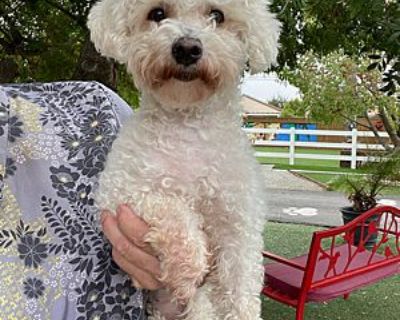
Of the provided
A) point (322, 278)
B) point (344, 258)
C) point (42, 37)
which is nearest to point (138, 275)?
point (322, 278)

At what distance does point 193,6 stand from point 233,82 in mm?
132

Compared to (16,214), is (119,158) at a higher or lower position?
higher

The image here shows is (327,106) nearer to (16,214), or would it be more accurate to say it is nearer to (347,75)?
(347,75)

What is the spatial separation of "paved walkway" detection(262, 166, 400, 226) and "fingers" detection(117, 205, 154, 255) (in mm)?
4625

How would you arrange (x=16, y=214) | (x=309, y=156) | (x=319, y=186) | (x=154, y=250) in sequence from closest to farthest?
(x=154, y=250), (x=16, y=214), (x=319, y=186), (x=309, y=156)

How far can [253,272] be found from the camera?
3.20ft

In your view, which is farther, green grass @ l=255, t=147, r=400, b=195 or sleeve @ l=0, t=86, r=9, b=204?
green grass @ l=255, t=147, r=400, b=195

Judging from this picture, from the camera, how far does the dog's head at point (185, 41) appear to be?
90cm

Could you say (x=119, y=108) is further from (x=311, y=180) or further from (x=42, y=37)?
(x=311, y=180)

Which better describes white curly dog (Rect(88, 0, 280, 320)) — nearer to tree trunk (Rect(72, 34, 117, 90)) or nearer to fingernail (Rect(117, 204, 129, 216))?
fingernail (Rect(117, 204, 129, 216))

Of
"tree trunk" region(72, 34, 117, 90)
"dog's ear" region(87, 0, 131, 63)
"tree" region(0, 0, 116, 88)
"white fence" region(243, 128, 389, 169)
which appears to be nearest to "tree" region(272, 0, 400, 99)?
"tree trunk" region(72, 34, 117, 90)

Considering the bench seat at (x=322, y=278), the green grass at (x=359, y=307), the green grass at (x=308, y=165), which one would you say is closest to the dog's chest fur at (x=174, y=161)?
the bench seat at (x=322, y=278)

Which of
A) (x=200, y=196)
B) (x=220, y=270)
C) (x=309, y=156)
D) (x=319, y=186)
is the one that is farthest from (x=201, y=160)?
(x=309, y=156)

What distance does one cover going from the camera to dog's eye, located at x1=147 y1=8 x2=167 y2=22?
944 mm
